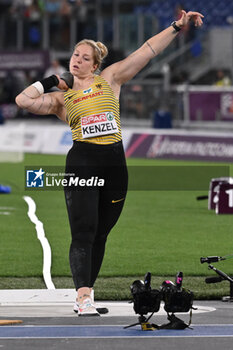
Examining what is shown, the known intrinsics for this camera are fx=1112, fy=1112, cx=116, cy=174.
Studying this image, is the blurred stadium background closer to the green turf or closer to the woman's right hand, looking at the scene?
the green turf

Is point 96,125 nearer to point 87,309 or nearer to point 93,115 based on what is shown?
point 93,115

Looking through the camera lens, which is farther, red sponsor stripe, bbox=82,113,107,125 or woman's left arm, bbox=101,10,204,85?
woman's left arm, bbox=101,10,204,85

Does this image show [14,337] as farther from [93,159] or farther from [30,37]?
[30,37]

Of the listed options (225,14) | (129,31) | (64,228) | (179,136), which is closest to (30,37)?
(129,31)

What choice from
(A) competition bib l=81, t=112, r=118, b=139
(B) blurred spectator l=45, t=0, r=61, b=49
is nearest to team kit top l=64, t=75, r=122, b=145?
(A) competition bib l=81, t=112, r=118, b=139

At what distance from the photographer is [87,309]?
8422 mm

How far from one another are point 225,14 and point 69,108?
31770 mm

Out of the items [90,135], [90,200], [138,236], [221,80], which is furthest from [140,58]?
[221,80]

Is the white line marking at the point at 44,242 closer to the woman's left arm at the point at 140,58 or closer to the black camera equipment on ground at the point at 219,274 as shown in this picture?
the black camera equipment on ground at the point at 219,274

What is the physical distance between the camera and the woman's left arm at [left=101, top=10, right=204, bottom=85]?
8.85m

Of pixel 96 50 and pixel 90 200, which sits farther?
pixel 96 50

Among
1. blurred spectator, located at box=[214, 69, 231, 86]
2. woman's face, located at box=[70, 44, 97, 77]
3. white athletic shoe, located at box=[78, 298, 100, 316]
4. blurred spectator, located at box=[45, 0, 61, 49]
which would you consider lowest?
white athletic shoe, located at box=[78, 298, 100, 316]

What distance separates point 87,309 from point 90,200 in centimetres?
84

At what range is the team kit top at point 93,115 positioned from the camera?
8641 millimetres
